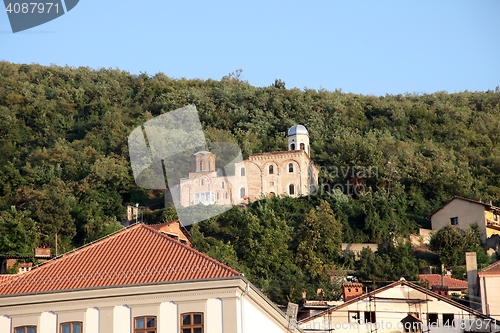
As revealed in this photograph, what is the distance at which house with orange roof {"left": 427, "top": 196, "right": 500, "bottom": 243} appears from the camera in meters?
63.3

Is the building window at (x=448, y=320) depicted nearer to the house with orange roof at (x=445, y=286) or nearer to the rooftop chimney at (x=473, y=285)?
the rooftop chimney at (x=473, y=285)

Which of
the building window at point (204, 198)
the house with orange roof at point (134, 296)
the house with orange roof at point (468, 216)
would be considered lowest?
the house with orange roof at point (134, 296)

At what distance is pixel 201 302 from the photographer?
21406 millimetres

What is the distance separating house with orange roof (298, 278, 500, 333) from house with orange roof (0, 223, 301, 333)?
38.5ft

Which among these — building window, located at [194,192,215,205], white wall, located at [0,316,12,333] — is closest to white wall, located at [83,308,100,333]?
white wall, located at [0,316,12,333]

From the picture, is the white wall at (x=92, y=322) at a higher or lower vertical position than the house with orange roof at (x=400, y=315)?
lower

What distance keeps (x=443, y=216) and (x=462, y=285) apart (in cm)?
Answer: 2215

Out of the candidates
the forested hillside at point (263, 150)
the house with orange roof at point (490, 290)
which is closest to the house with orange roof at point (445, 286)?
the house with orange roof at point (490, 290)

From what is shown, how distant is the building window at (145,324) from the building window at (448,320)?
50.4 feet

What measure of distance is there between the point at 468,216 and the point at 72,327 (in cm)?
4602

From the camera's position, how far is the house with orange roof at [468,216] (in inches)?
2494

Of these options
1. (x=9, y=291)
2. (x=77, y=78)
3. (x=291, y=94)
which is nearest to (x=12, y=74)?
(x=77, y=78)

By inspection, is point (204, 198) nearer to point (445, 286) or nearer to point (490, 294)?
point (445, 286)

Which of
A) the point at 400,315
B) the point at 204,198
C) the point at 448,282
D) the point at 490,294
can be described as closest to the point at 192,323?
the point at 400,315
